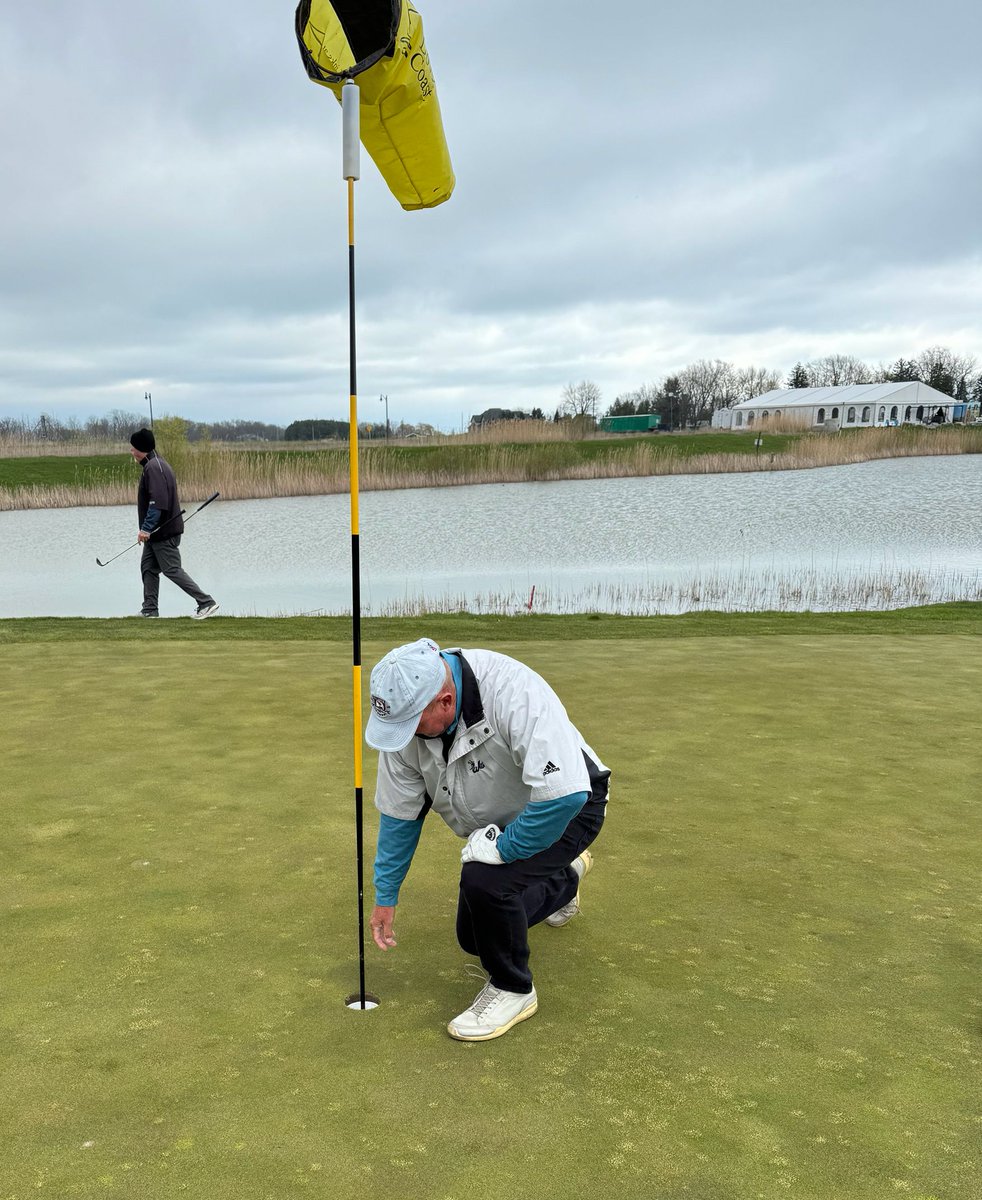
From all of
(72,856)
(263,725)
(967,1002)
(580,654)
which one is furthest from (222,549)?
(967,1002)

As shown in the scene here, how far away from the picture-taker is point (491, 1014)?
2.94 meters

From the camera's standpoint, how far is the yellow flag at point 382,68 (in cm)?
492

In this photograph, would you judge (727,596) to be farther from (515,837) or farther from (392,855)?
(515,837)

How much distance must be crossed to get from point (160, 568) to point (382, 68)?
8.22m

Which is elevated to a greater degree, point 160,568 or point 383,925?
A: point 160,568

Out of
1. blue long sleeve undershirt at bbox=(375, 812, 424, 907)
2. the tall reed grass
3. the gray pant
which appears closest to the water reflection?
the tall reed grass

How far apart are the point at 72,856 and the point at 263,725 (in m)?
1.94

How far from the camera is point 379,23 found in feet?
16.6

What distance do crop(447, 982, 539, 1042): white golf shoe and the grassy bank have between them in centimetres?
2815

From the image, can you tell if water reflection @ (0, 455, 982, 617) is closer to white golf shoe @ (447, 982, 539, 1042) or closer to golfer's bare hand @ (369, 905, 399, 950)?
golfer's bare hand @ (369, 905, 399, 950)

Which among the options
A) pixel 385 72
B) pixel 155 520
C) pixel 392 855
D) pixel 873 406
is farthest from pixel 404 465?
pixel 873 406

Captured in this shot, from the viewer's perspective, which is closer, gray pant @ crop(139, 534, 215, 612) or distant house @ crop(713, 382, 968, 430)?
gray pant @ crop(139, 534, 215, 612)

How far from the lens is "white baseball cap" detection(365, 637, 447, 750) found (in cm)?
278

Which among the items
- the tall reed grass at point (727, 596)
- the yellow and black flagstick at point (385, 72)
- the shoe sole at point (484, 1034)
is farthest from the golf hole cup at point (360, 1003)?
the tall reed grass at point (727, 596)
